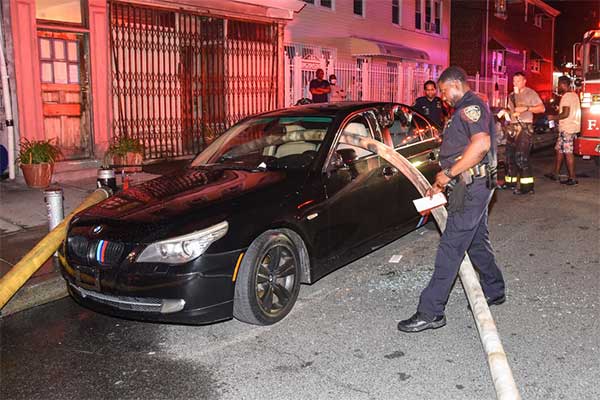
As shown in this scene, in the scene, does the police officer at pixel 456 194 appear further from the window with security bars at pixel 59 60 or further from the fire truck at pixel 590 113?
the window with security bars at pixel 59 60

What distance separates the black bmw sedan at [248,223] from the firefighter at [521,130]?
4006 mm

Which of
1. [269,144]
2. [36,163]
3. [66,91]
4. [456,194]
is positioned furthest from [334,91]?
[456,194]

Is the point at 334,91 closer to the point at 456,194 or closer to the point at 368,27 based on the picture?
the point at 368,27

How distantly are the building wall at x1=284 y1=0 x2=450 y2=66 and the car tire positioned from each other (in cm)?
1214

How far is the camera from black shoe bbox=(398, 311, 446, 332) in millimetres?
4250

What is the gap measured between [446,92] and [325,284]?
2046mm

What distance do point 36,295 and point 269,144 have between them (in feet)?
7.91

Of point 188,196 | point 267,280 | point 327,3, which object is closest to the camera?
point 267,280

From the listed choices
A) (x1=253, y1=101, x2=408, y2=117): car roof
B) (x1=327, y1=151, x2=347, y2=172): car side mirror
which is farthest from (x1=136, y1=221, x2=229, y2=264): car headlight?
(x1=253, y1=101, x2=408, y2=117): car roof

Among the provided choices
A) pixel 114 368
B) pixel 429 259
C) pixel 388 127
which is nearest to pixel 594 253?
pixel 429 259

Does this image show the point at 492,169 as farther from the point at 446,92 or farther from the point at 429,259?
the point at 429,259

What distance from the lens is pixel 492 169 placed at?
4371 mm

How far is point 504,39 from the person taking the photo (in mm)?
31172

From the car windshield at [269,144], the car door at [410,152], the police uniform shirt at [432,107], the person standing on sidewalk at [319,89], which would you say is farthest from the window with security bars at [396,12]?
the car windshield at [269,144]
